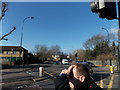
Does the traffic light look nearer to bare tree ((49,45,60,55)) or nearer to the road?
the road

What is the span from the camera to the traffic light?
9.10ft

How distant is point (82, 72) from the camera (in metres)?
1.66

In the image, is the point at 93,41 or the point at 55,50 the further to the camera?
the point at 55,50

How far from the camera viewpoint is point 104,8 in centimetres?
280

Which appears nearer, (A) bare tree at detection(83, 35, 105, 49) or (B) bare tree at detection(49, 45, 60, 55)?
(A) bare tree at detection(83, 35, 105, 49)

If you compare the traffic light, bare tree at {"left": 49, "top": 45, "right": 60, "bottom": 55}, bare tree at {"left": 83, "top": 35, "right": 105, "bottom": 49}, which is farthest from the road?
bare tree at {"left": 49, "top": 45, "right": 60, "bottom": 55}

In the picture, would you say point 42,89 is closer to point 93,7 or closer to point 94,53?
point 93,7

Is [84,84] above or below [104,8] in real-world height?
below

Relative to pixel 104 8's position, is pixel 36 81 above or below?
below

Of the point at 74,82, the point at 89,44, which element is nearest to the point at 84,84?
Answer: the point at 74,82

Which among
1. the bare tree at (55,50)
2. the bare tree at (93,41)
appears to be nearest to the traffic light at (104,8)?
the bare tree at (93,41)

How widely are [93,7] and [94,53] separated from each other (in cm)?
6135

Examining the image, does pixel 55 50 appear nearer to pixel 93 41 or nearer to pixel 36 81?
pixel 93 41

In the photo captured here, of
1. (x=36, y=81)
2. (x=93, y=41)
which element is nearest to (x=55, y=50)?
(x=93, y=41)
